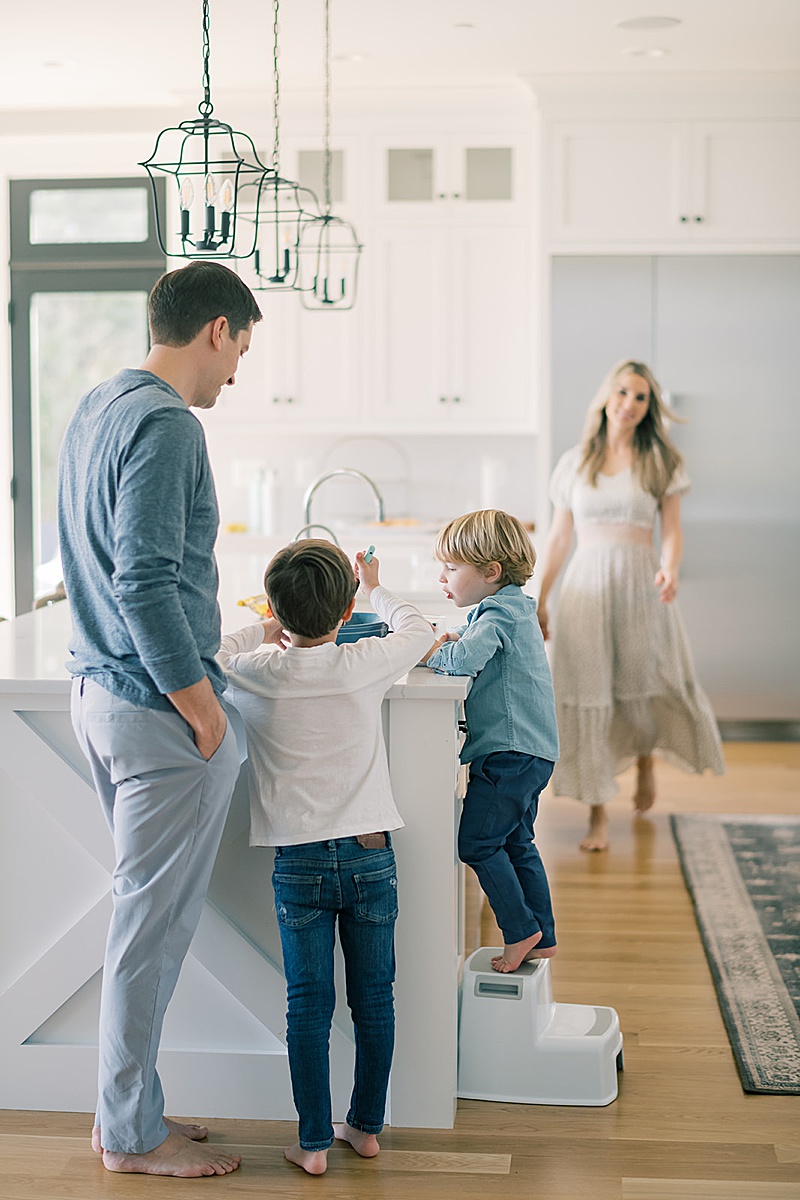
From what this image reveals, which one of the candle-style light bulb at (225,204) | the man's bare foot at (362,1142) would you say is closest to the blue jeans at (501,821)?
the man's bare foot at (362,1142)

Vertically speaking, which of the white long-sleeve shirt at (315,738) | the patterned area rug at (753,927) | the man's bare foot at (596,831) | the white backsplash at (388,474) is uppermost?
the white backsplash at (388,474)

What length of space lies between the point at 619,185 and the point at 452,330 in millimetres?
897

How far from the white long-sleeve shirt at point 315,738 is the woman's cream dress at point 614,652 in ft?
6.48

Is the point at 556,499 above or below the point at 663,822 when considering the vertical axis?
above

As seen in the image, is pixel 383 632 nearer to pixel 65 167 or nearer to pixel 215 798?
pixel 215 798

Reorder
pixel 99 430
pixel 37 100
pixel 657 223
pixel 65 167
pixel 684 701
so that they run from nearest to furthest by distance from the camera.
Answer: pixel 99 430, pixel 684 701, pixel 657 223, pixel 37 100, pixel 65 167

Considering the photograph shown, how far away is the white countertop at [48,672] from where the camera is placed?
86.4 inches

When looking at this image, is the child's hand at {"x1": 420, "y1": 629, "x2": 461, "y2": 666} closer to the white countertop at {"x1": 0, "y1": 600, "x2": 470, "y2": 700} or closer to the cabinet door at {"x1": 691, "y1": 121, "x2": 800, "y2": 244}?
the white countertop at {"x1": 0, "y1": 600, "x2": 470, "y2": 700}

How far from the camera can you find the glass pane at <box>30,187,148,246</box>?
607 cm

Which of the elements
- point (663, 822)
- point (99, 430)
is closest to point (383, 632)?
point (99, 430)

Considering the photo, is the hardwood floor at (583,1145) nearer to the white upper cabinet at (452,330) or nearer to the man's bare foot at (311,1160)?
the man's bare foot at (311,1160)

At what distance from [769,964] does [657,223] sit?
323cm

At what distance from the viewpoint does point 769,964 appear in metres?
3.04

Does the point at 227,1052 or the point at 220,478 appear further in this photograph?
the point at 220,478
